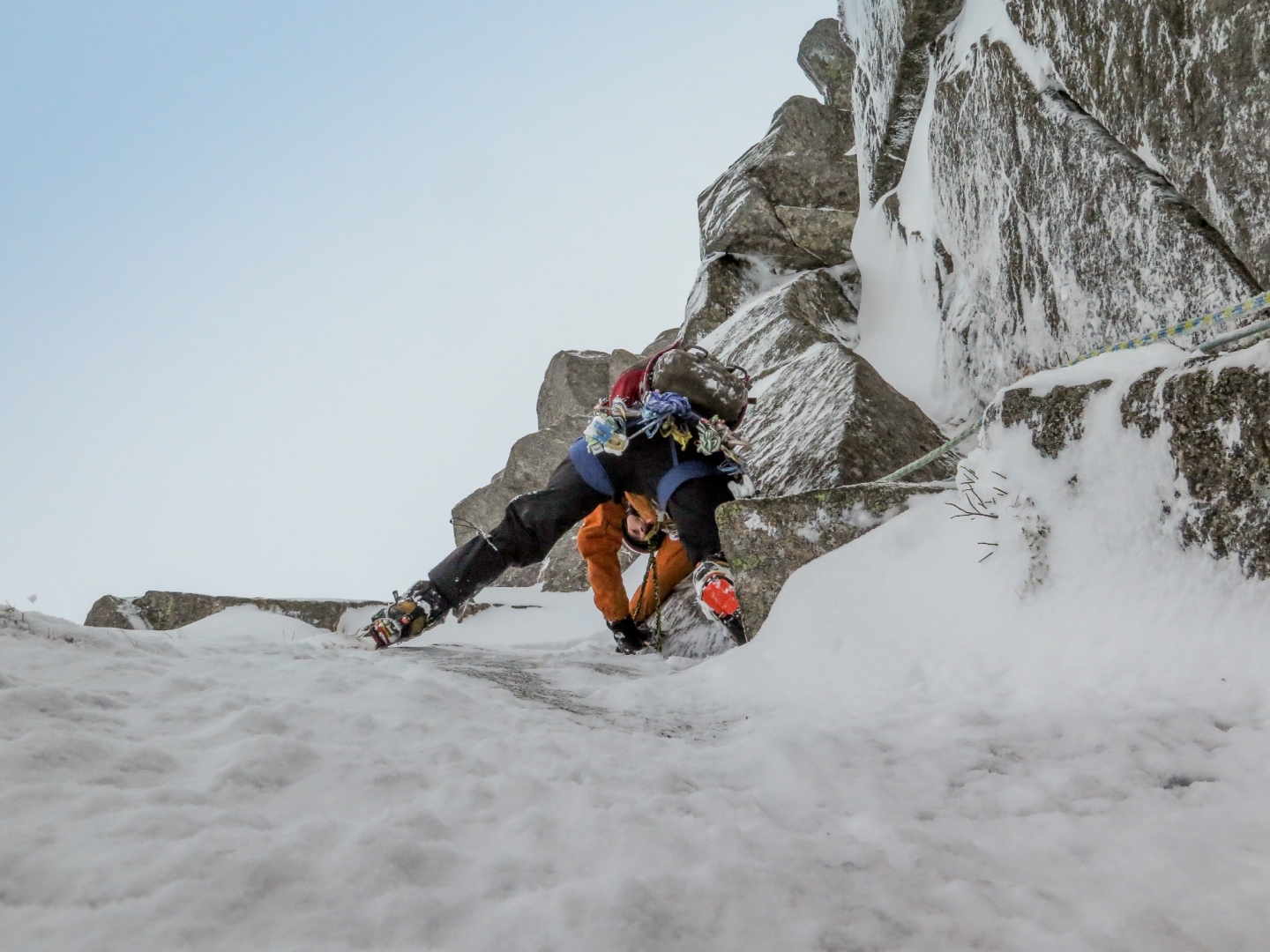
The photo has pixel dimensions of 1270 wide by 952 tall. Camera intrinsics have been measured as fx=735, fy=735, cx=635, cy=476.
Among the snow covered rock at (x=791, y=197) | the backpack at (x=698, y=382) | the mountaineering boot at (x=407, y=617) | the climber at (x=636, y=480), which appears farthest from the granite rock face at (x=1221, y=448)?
the snow covered rock at (x=791, y=197)

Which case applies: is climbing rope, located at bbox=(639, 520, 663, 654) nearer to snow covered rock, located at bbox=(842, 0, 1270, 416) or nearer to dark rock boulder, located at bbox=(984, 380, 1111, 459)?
dark rock boulder, located at bbox=(984, 380, 1111, 459)

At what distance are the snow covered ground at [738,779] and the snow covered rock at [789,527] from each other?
2.10 ft

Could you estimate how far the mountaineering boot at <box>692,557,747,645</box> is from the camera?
4.51 meters

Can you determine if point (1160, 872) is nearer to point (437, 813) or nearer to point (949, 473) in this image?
point (437, 813)

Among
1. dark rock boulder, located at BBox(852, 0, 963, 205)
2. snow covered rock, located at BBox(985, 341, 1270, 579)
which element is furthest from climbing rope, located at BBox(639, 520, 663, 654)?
dark rock boulder, located at BBox(852, 0, 963, 205)

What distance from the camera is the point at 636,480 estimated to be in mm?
5344

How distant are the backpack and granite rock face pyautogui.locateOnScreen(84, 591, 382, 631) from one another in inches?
167

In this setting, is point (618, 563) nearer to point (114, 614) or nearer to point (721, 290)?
point (114, 614)

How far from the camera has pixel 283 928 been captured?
3.83 feet

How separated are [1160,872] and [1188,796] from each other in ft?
1.37

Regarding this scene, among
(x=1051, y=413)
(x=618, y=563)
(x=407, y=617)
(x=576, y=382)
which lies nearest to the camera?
(x=1051, y=413)

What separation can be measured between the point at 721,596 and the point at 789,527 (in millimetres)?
728


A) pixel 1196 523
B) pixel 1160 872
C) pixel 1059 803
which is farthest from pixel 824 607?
pixel 1160 872

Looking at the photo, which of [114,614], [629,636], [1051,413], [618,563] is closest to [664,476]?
[618,563]
